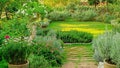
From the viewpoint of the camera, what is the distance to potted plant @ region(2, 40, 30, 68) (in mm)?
7852

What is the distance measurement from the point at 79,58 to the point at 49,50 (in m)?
1.70

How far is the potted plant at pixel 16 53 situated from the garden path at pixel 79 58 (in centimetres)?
222

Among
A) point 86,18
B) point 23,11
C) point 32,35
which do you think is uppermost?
point 23,11

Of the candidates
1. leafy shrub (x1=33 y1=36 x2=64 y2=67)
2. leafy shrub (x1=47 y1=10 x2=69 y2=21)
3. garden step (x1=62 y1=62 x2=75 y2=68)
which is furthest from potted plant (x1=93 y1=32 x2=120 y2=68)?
leafy shrub (x1=47 y1=10 x2=69 y2=21)

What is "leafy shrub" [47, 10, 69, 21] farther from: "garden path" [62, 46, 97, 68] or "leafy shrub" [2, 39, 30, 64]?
"leafy shrub" [2, 39, 30, 64]

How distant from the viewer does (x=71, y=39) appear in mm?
14625

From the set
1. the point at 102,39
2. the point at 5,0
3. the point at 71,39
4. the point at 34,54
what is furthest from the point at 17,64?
the point at 71,39

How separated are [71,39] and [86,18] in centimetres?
1086

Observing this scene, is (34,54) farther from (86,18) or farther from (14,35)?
(86,18)

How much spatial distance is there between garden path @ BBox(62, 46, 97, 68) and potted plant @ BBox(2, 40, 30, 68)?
7.27 ft

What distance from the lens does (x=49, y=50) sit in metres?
9.90

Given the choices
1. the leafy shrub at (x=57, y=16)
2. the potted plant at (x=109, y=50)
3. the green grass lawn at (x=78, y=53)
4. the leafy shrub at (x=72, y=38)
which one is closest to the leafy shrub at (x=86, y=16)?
the leafy shrub at (x=57, y=16)

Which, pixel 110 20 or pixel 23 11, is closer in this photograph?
pixel 23 11

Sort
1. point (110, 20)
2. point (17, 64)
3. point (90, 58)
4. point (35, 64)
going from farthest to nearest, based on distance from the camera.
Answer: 1. point (110, 20)
2. point (90, 58)
3. point (35, 64)
4. point (17, 64)
